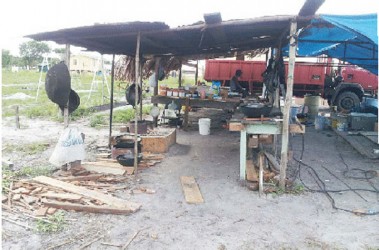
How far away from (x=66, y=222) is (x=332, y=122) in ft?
33.8

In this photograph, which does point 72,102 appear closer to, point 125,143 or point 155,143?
point 125,143

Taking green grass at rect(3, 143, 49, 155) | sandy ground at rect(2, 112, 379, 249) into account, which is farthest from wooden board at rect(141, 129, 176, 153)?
green grass at rect(3, 143, 49, 155)

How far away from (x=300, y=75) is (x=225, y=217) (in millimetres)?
13627

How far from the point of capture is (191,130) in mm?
11422

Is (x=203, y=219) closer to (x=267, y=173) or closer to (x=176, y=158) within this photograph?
(x=267, y=173)

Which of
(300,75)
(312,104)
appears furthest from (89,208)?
(300,75)

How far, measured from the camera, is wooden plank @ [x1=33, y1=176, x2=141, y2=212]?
484cm

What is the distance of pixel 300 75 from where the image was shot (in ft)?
54.6

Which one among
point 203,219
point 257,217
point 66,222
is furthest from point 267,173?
point 66,222

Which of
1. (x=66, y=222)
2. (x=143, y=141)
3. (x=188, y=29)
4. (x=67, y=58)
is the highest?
(x=188, y=29)

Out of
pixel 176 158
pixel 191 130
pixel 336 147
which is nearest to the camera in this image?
pixel 176 158

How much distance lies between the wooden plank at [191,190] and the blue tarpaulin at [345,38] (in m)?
3.38

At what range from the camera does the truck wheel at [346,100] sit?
14961 mm

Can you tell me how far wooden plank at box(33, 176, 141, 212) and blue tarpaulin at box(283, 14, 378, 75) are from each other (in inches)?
160
